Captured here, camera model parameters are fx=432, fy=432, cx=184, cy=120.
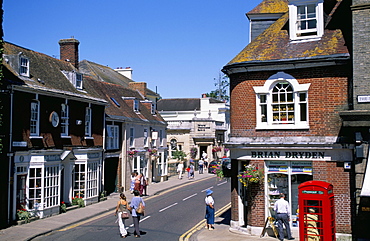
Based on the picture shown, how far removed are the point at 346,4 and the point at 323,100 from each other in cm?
383

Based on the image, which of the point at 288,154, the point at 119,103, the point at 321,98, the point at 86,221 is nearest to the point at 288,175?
the point at 288,154

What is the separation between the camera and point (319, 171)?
614 inches

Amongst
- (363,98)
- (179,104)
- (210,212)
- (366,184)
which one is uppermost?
(179,104)

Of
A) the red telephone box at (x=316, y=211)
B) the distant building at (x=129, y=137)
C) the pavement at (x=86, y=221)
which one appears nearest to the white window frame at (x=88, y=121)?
the distant building at (x=129, y=137)

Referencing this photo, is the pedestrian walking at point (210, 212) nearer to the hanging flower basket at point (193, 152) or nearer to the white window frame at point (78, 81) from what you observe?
the white window frame at point (78, 81)

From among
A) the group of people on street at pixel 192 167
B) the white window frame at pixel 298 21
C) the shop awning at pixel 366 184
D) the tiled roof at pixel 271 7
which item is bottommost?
the group of people on street at pixel 192 167

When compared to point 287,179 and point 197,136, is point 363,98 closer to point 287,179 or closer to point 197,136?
point 287,179

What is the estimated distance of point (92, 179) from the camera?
26812 millimetres

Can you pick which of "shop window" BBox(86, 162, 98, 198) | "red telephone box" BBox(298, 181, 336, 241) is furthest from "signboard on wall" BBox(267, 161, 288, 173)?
"shop window" BBox(86, 162, 98, 198)

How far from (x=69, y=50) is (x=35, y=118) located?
947 cm

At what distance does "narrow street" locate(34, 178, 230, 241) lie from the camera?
57.1ft

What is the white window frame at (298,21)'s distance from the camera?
53.6 feet

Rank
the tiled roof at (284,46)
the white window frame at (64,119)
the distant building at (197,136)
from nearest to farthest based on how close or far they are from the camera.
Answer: the tiled roof at (284,46) < the white window frame at (64,119) < the distant building at (197,136)

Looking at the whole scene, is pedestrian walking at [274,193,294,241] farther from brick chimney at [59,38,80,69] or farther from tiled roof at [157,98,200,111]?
tiled roof at [157,98,200,111]
